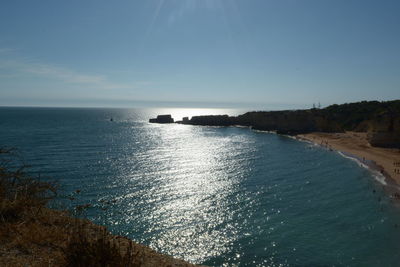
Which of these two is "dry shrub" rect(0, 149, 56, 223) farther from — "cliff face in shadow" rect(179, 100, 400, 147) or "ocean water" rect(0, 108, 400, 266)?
"cliff face in shadow" rect(179, 100, 400, 147)

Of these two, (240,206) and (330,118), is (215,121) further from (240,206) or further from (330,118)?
(240,206)

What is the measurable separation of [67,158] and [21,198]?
43.0 meters

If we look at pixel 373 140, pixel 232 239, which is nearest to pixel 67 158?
pixel 232 239

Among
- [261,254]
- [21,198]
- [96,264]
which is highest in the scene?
[21,198]

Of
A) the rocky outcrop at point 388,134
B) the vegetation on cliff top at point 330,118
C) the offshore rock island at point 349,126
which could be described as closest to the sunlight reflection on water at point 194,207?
the offshore rock island at point 349,126

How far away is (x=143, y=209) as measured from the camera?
27359mm

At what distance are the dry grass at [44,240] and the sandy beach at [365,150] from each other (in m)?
41.9

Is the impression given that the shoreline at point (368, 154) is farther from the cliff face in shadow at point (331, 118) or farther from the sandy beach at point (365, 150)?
the cliff face in shadow at point (331, 118)

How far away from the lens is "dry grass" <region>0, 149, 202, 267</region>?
23.0 feet

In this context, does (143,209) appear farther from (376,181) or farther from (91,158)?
(376,181)

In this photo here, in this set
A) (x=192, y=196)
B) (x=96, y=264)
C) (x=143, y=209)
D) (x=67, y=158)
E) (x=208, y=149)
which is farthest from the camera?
(x=208, y=149)

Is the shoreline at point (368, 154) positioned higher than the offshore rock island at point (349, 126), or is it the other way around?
the offshore rock island at point (349, 126)

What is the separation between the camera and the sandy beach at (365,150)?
4638cm

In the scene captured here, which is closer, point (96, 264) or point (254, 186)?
point (96, 264)
